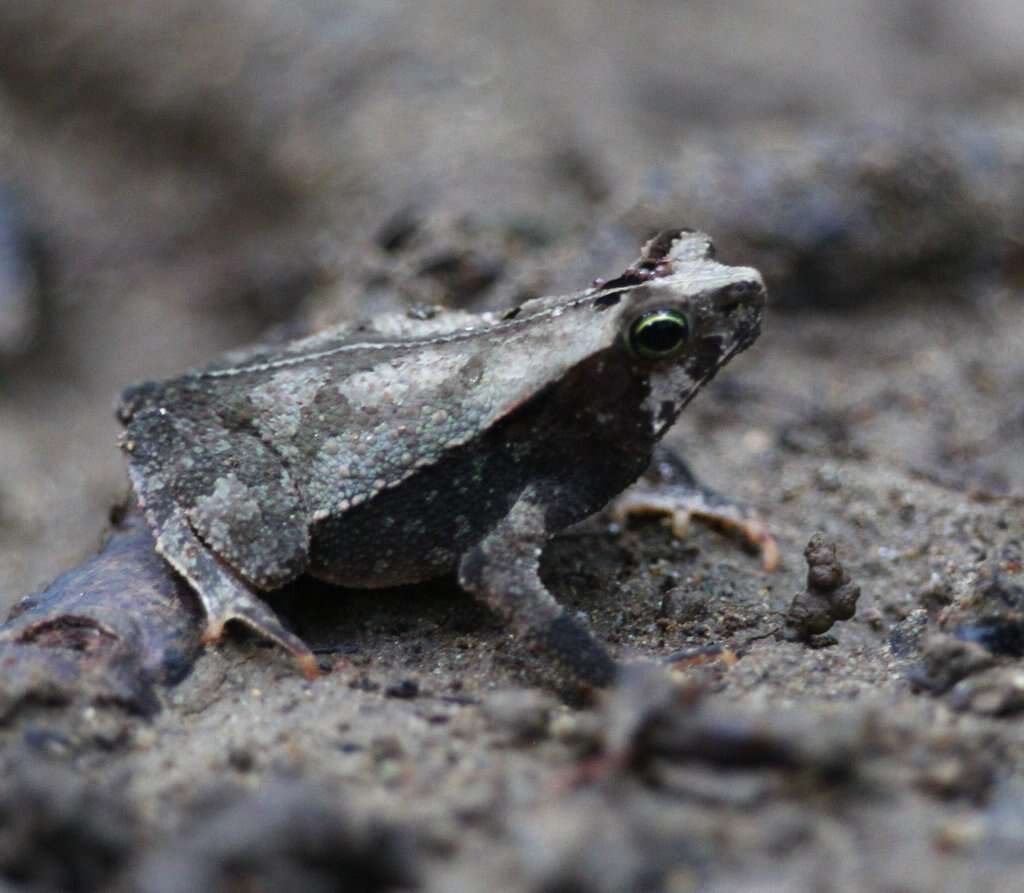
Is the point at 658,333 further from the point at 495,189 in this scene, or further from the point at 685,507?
the point at 495,189

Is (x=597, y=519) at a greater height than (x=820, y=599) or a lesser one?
greater

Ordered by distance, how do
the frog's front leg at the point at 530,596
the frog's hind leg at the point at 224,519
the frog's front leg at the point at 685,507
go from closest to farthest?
the frog's front leg at the point at 530,596 → the frog's hind leg at the point at 224,519 → the frog's front leg at the point at 685,507

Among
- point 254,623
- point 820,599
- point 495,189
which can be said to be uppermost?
point 495,189

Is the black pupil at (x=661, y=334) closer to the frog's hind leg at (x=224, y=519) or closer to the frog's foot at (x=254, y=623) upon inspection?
the frog's hind leg at (x=224, y=519)

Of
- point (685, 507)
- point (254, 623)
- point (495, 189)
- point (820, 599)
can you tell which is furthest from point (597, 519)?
point (495, 189)

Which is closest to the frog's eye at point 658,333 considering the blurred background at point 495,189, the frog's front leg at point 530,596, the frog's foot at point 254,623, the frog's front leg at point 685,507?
the frog's front leg at point 530,596

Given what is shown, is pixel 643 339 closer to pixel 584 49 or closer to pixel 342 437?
pixel 342 437
